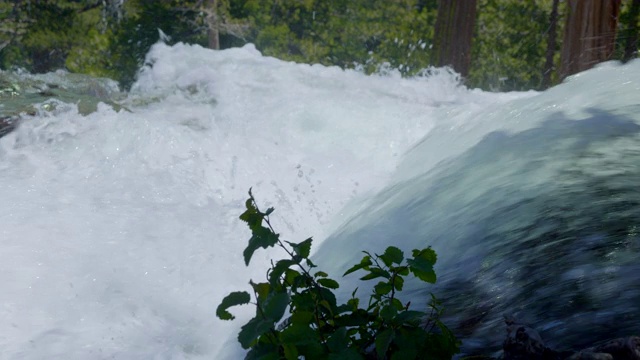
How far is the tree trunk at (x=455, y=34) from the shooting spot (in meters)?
9.80

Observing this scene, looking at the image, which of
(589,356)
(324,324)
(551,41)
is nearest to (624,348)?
(589,356)

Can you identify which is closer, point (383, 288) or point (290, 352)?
point (290, 352)

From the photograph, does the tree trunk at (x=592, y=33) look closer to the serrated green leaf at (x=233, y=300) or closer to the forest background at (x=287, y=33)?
the serrated green leaf at (x=233, y=300)

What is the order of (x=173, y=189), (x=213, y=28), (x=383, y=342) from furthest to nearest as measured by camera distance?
(x=213, y=28)
(x=173, y=189)
(x=383, y=342)

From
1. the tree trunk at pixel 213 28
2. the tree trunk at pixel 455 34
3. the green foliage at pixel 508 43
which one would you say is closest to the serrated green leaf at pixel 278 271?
the tree trunk at pixel 455 34

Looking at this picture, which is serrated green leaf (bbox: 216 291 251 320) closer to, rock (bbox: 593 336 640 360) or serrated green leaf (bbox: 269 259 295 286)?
serrated green leaf (bbox: 269 259 295 286)

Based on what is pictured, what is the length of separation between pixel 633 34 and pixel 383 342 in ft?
28.7

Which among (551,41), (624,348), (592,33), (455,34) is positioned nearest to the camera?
(624,348)

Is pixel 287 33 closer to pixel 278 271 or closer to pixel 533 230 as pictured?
pixel 533 230

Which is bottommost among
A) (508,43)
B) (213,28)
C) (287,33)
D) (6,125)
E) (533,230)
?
(508,43)

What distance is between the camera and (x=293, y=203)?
13.3ft

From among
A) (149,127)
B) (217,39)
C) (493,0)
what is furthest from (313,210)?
(493,0)

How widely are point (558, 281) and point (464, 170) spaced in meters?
1.17

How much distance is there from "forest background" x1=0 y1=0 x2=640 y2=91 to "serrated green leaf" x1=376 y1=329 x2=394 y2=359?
13832mm
